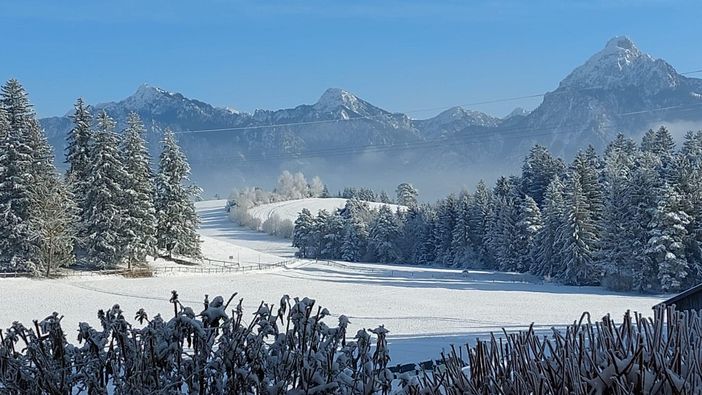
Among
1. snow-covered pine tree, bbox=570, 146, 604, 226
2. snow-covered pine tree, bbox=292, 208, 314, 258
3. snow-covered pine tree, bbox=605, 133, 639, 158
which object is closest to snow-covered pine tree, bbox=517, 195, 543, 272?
snow-covered pine tree, bbox=570, 146, 604, 226

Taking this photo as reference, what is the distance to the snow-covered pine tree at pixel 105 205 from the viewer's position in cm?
3978

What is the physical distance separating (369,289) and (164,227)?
52.5ft

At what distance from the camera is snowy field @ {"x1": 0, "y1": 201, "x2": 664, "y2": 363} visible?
2562cm

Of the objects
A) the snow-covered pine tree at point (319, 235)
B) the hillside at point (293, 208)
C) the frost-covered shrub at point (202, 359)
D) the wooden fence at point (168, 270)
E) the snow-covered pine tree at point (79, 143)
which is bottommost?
the wooden fence at point (168, 270)

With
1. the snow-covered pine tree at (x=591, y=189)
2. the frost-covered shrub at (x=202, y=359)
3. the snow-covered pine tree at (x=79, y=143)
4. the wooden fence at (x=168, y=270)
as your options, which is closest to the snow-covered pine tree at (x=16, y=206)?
the wooden fence at (x=168, y=270)

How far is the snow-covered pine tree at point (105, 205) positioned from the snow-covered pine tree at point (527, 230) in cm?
3312

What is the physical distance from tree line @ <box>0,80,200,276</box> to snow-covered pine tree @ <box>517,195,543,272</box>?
2769cm

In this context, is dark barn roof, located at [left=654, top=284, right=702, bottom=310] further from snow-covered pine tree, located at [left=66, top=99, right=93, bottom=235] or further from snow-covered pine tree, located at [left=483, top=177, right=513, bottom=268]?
snow-covered pine tree, located at [left=483, top=177, right=513, bottom=268]

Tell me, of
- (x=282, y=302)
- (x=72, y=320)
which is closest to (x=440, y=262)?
(x=72, y=320)

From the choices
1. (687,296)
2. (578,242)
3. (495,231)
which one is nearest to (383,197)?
(495,231)

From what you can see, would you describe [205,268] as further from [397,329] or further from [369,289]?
[397,329]

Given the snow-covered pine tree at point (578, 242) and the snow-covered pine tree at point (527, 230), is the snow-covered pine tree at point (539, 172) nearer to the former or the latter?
the snow-covered pine tree at point (527, 230)

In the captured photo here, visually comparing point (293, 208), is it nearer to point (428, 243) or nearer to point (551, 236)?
point (428, 243)

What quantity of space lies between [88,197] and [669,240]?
36.6 metres
